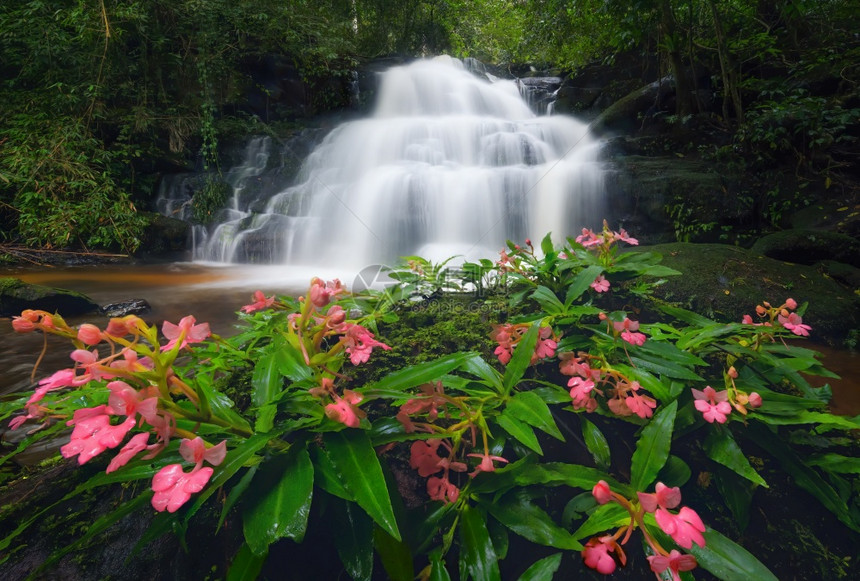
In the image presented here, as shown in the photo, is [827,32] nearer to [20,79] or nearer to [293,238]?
[293,238]

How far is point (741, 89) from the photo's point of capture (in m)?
6.44

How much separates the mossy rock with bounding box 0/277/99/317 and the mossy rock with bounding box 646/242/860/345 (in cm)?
469

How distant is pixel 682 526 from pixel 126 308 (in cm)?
424

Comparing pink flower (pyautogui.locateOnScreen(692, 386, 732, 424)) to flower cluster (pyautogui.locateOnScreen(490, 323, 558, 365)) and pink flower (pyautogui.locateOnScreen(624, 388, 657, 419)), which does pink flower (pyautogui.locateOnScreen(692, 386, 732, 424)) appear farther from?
flower cluster (pyautogui.locateOnScreen(490, 323, 558, 365))

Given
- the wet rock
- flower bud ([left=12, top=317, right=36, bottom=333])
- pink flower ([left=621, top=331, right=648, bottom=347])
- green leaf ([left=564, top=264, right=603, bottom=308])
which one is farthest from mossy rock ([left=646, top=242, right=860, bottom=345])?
the wet rock

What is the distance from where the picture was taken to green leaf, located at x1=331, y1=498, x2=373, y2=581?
68 cm

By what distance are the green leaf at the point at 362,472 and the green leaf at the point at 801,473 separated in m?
0.93

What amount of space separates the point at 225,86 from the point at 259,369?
441 inches

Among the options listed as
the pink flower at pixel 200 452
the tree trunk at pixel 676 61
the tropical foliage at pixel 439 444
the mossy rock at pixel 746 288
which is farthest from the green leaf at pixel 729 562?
the tree trunk at pixel 676 61

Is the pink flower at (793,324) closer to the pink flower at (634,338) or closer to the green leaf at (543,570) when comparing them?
the pink flower at (634,338)

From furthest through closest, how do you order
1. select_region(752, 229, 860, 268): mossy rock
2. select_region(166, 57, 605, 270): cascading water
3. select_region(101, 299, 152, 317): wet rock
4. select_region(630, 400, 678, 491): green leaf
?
select_region(166, 57, 605, 270): cascading water → select_region(752, 229, 860, 268): mossy rock → select_region(101, 299, 152, 317): wet rock → select_region(630, 400, 678, 491): green leaf

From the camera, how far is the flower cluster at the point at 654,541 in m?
0.55

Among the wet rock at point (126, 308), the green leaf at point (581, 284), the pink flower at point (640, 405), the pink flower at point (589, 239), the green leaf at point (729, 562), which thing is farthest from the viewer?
the wet rock at point (126, 308)

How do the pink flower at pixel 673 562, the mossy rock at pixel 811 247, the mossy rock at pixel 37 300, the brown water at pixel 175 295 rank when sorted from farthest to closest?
the mossy rock at pixel 811 247 → the mossy rock at pixel 37 300 → the brown water at pixel 175 295 → the pink flower at pixel 673 562
